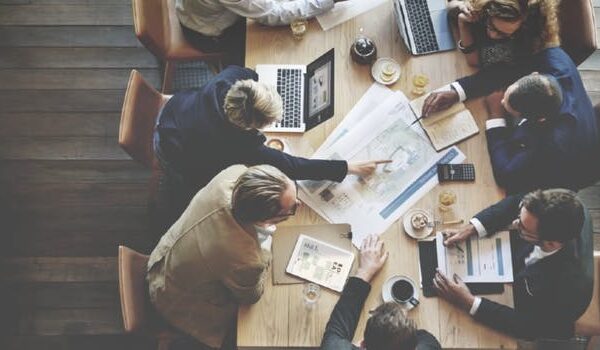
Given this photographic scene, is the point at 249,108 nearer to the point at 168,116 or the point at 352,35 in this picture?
the point at 168,116

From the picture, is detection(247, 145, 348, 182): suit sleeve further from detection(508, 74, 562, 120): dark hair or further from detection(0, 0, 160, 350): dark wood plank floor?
detection(0, 0, 160, 350): dark wood plank floor

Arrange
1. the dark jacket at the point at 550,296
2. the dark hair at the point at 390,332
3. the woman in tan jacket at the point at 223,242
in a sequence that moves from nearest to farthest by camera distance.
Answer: the dark hair at the point at 390,332, the woman in tan jacket at the point at 223,242, the dark jacket at the point at 550,296

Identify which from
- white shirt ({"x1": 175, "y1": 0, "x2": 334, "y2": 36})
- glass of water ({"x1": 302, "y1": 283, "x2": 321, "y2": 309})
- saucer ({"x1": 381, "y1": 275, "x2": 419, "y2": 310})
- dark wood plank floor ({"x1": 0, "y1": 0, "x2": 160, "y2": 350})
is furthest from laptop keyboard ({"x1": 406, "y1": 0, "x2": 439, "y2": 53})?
dark wood plank floor ({"x1": 0, "y1": 0, "x2": 160, "y2": 350})

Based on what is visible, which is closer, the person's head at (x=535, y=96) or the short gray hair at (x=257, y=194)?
the short gray hair at (x=257, y=194)

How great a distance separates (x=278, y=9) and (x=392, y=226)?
1038 mm

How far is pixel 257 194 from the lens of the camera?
209 cm

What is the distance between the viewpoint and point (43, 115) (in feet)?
11.7

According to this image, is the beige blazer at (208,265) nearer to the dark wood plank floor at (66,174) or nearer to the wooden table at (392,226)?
the wooden table at (392,226)

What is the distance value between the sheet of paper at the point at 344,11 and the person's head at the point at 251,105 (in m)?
0.53

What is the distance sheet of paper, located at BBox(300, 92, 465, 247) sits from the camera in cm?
245

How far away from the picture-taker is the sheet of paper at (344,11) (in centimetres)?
276

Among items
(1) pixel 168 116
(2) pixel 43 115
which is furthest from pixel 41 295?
(1) pixel 168 116

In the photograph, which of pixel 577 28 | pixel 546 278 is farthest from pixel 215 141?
pixel 577 28

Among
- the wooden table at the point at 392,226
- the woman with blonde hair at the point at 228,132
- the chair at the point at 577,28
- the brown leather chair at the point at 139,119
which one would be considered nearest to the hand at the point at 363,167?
the woman with blonde hair at the point at 228,132
